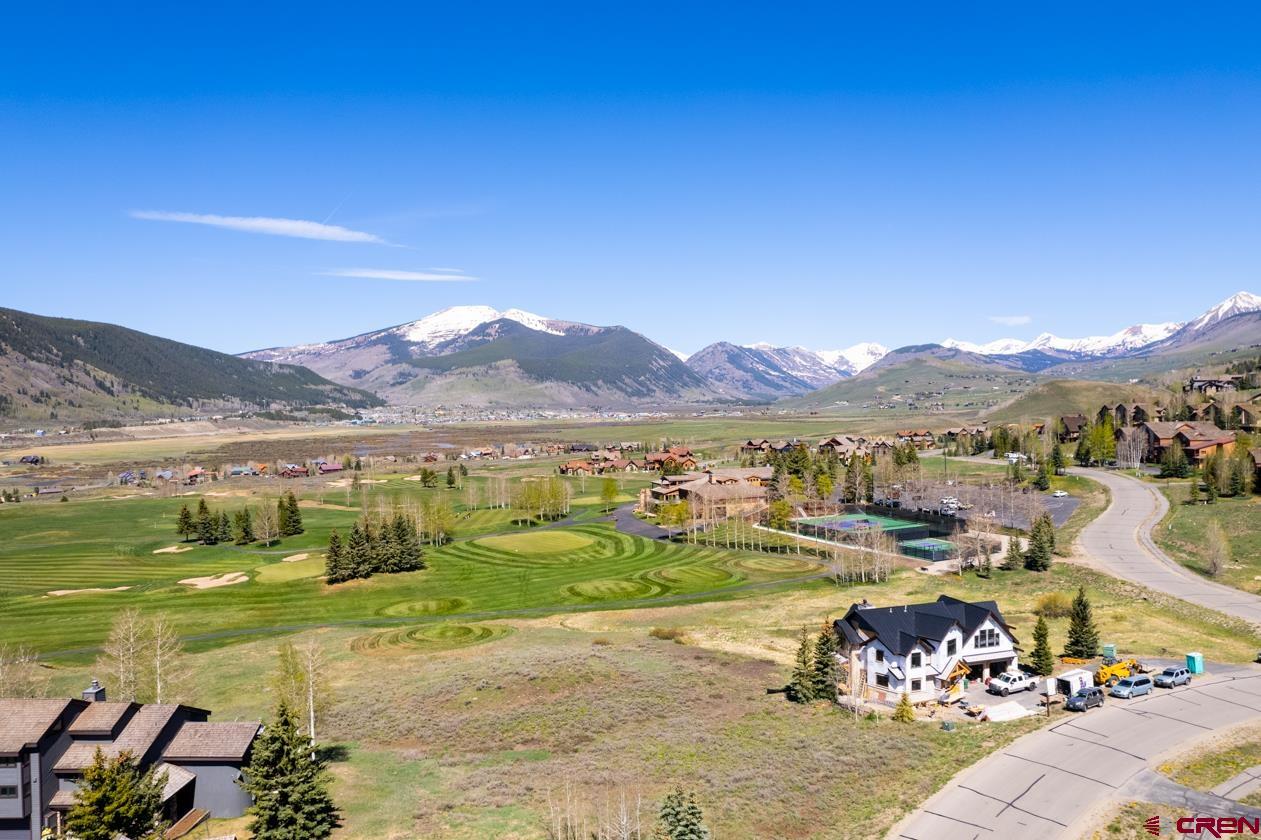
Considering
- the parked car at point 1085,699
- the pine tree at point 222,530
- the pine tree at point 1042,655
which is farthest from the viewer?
the pine tree at point 222,530

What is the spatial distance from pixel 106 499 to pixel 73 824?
175 m

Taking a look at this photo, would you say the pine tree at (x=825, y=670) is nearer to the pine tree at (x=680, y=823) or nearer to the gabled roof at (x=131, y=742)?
the pine tree at (x=680, y=823)

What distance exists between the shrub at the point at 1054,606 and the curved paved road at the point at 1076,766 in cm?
1774

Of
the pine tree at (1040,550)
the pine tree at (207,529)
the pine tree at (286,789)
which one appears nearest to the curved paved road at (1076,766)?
the pine tree at (286,789)

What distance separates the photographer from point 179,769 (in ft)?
120

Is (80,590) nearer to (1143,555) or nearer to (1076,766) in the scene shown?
(1076,766)

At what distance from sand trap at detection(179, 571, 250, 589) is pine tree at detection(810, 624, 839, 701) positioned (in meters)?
73.4

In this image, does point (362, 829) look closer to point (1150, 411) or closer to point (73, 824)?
point (73, 824)

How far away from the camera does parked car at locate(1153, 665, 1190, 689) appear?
164 feet

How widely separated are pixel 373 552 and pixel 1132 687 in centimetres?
7863

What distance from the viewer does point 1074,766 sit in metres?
38.8

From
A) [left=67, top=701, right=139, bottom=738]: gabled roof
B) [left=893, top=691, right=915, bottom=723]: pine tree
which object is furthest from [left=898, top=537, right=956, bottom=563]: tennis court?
[left=67, top=701, right=139, bottom=738]: gabled roof

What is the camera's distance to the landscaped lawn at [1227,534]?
82.1 meters

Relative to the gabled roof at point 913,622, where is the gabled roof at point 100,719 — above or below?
above
